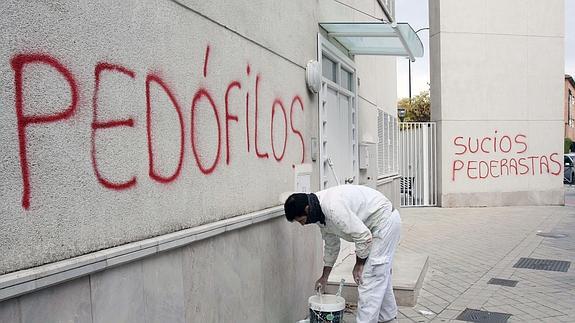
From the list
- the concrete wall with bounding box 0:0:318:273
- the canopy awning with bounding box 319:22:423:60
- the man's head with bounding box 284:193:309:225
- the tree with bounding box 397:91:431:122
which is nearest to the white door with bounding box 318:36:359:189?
the canopy awning with bounding box 319:22:423:60

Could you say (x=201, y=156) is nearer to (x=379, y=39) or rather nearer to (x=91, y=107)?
(x=91, y=107)

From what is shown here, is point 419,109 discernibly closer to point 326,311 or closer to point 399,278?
point 399,278

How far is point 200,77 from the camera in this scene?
333 centimetres

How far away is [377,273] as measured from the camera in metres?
4.26

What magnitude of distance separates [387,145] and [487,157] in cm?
347

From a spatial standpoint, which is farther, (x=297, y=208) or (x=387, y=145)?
(x=387, y=145)

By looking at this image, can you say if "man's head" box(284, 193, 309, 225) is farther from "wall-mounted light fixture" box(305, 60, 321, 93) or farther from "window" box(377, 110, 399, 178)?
"window" box(377, 110, 399, 178)

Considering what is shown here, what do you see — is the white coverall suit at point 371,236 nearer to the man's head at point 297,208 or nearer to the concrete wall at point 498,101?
the man's head at point 297,208

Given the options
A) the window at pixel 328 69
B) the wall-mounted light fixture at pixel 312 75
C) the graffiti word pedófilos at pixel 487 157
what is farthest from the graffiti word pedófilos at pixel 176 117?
the graffiti word pedófilos at pixel 487 157

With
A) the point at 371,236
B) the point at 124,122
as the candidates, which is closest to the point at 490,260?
the point at 371,236

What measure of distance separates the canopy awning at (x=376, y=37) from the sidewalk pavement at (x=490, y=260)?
3.14 m

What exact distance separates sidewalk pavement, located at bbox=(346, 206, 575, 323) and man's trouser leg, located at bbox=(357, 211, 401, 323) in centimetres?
97

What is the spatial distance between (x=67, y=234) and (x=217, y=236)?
4.43 feet

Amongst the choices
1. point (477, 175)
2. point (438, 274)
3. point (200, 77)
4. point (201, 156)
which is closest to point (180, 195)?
point (201, 156)
